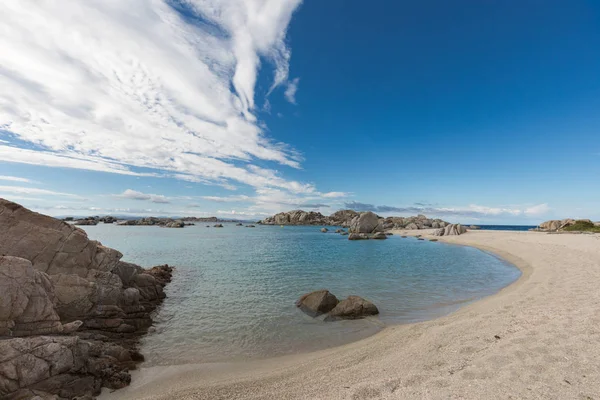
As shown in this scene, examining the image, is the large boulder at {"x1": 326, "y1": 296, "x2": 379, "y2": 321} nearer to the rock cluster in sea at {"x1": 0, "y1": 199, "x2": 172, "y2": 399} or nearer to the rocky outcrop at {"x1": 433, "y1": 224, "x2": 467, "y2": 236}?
the rock cluster in sea at {"x1": 0, "y1": 199, "x2": 172, "y2": 399}

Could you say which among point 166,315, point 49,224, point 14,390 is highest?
→ point 49,224

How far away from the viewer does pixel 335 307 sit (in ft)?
53.3

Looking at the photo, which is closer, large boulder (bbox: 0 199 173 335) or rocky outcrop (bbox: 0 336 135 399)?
rocky outcrop (bbox: 0 336 135 399)

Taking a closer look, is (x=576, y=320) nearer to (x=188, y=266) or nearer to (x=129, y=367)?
(x=129, y=367)

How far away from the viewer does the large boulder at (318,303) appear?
16422 millimetres

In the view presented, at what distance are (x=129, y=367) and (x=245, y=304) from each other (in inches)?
338

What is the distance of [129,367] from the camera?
10.0 meters

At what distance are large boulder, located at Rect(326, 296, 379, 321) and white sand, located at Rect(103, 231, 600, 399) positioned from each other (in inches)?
89.4

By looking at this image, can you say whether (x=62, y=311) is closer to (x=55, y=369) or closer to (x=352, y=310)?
(x=55, y=369)

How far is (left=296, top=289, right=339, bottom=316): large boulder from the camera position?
1642 centimetres

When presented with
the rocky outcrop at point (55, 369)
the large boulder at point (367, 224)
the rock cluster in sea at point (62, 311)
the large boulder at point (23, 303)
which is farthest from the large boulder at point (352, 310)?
the large boulder at point (367, 224)

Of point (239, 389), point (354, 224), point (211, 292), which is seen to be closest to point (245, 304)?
point (211, 292)

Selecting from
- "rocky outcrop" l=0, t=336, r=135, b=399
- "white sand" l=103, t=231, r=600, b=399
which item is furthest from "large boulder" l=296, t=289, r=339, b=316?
"rocky outcrop" l=0, t=336, r=135, b=399

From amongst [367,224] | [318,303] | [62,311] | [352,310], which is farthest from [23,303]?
[367,224]
